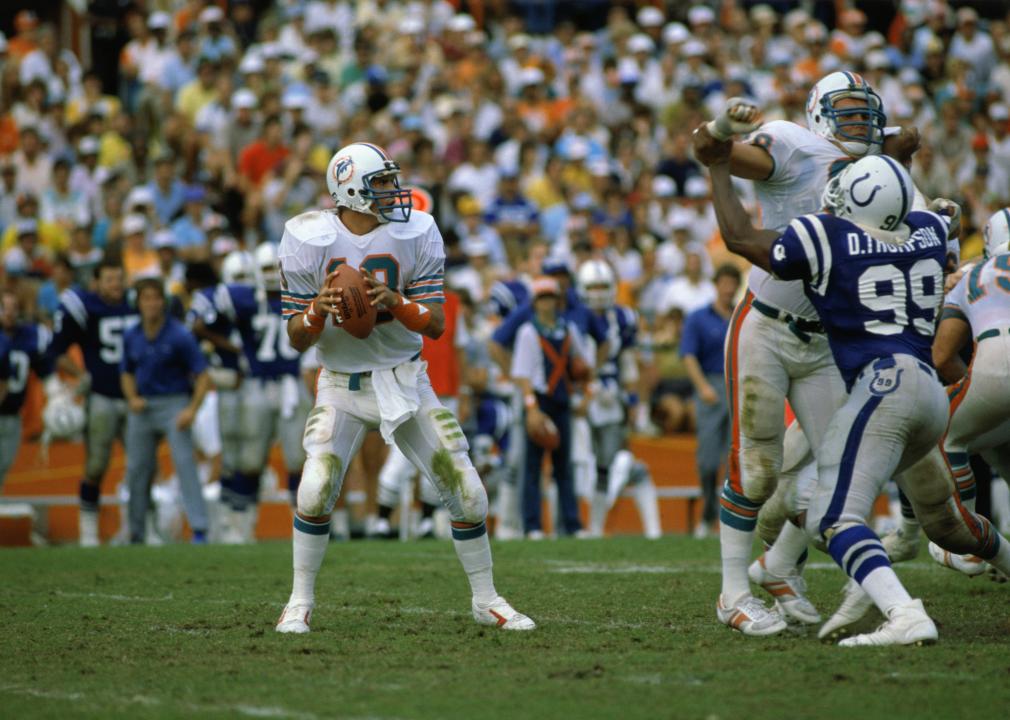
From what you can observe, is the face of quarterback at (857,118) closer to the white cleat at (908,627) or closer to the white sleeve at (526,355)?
the white cleat at (908,627)

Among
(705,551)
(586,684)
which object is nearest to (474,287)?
(705,551)

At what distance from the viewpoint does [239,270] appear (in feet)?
41.0

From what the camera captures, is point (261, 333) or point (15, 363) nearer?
point (261, 333)

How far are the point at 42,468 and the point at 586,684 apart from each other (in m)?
9.92

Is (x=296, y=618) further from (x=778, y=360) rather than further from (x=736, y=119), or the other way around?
(x=736, y=119)

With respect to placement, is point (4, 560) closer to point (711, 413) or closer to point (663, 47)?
point (711, 413)

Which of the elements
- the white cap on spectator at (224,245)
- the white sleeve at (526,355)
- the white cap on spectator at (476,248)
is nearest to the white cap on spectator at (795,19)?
the white cap on spectator at (476,248)

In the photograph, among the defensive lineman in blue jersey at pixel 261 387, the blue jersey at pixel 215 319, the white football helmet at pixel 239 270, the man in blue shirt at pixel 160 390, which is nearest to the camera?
the man in blue shirt at pixel 160 390

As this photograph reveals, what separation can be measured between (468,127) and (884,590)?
1234cm

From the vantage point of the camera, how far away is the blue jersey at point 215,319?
40.5ft

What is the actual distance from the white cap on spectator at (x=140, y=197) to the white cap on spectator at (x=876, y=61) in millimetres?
8946

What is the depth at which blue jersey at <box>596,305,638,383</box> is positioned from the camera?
1269 cm

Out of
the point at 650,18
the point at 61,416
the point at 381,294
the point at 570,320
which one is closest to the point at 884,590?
the point at 381,294

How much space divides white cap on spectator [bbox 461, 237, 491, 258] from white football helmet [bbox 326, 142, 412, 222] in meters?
9.01
